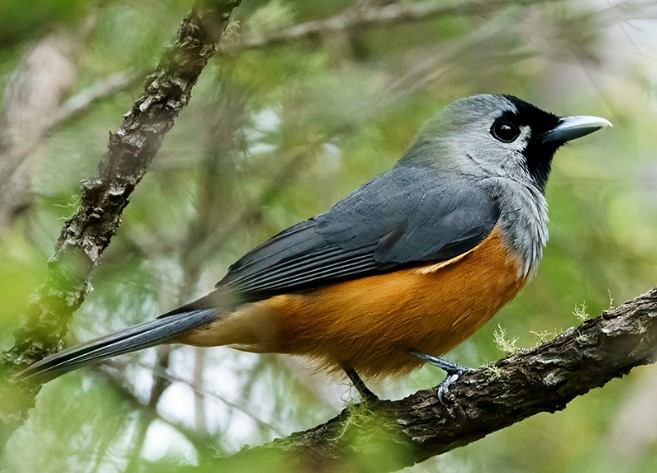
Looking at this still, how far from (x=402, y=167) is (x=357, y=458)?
2680 mm

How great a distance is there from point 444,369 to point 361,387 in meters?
0.60

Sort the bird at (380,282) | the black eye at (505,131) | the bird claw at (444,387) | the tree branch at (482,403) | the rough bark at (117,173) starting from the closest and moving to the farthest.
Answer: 1. the rough bark at (117,173)
2. the tree branch at (482,403)
3. the bird claw at (444,387)
4. the bird at (380,282)
5. the black eye at (505,131)

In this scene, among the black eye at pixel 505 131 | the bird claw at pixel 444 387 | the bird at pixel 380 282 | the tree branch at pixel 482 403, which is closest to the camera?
the tree branch at pixel 482 403

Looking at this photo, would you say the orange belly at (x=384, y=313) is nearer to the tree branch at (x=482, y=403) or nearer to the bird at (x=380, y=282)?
the bird at (x=380, y=282)

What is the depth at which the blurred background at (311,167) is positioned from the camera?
5.53 m

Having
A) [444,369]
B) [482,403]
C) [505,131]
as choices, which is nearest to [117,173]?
[482,403]

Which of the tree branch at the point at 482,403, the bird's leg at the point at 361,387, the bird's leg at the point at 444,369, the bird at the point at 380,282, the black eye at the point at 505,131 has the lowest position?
the tree branch at the point at 482,403

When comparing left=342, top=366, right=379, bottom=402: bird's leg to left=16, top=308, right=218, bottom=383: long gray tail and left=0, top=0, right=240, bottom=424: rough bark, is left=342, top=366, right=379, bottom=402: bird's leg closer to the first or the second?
left=16, top=308, right=218, bottom=383: long gray tail

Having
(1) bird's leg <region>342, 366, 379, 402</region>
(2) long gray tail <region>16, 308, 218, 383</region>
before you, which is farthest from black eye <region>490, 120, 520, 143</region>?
(2) long gray tail <region>16, 308, 218, 383</region>

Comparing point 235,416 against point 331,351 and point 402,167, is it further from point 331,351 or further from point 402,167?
point 402,167

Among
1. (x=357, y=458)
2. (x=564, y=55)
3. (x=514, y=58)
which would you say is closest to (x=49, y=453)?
(x=357, y=458)

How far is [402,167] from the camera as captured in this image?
6.46 metres

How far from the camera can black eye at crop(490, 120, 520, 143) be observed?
21.8 feet

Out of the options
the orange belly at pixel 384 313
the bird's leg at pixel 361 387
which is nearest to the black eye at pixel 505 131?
the orange belly at pixel 384 313
